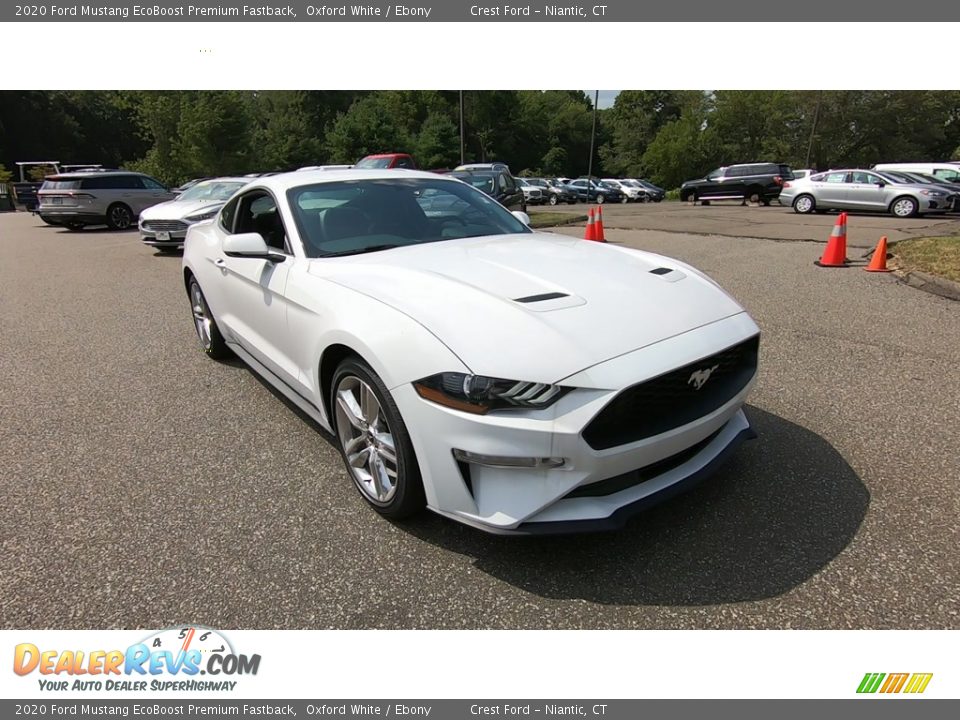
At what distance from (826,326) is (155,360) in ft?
20.5

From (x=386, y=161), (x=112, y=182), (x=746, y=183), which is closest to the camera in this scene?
(x=112, y=182)

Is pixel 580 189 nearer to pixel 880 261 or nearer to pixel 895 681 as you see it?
pixel 880 261

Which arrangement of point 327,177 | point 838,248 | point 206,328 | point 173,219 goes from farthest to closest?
point 173,219, point 838,248, point 206,328, point 327,177

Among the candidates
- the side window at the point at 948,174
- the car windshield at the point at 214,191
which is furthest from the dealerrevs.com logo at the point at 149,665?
the side window at the point at 948,174

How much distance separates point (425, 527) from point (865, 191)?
20440 millimetres

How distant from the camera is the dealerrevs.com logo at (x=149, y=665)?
2.13 m

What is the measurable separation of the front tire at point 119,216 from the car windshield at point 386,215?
1713 cm

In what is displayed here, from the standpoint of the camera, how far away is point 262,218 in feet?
13.6

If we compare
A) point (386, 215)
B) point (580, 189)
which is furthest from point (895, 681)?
point (580, 189)

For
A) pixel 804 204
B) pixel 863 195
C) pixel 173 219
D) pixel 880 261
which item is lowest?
pixel 880 261

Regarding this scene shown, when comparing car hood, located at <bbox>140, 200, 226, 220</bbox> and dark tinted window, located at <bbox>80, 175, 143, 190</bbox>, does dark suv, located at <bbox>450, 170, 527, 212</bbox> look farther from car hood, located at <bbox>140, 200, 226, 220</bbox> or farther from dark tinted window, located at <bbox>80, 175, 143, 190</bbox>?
dark tinted window, located at <bbox>80, 175, 143, 190</bbox>

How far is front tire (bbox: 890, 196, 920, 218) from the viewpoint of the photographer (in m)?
17.3

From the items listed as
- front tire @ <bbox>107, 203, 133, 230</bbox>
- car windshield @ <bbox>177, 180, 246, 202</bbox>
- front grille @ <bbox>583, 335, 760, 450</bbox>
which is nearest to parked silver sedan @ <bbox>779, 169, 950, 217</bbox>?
car windshield @ <bbox>177, 180, 246, 202</bbox>

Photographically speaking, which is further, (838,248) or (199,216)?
(199,216)
